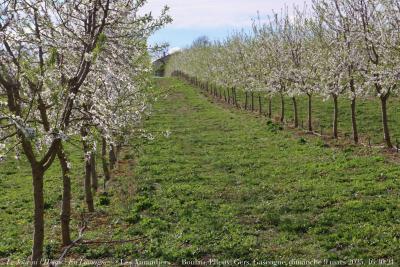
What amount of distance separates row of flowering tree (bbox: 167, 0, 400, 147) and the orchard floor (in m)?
3.16

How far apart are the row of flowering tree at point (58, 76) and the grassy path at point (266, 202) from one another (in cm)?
314

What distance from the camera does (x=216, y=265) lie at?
9.82m

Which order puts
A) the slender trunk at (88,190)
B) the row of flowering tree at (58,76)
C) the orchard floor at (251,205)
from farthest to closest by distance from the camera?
the slender trunk at (88,190) → the orchard floor at (251,205) → the row of flowering tree at (58,76)

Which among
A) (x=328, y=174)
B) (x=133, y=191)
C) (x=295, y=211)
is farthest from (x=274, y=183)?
(x=133, y=191)

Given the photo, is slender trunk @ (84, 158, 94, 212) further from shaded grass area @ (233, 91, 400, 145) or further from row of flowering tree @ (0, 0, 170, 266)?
shaded grass area @ (233, 91, 400, 145)

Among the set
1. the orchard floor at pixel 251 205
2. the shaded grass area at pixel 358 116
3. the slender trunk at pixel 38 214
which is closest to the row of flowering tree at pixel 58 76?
the slender trunk at pixel 38 214

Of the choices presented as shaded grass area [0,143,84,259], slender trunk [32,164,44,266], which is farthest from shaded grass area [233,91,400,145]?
slender trunk [32,164,44,266]

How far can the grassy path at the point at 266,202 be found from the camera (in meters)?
10.5

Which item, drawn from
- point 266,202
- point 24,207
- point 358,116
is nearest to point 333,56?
point 358,116

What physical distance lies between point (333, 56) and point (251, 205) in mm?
13922

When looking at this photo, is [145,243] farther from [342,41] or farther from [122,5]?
[342,41]

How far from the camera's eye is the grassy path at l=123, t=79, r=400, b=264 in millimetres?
10508

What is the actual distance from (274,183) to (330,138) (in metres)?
9.55

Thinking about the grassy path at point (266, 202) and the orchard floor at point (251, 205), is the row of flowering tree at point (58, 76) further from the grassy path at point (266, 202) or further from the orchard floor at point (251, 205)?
the grassy path at point (266, 202)
